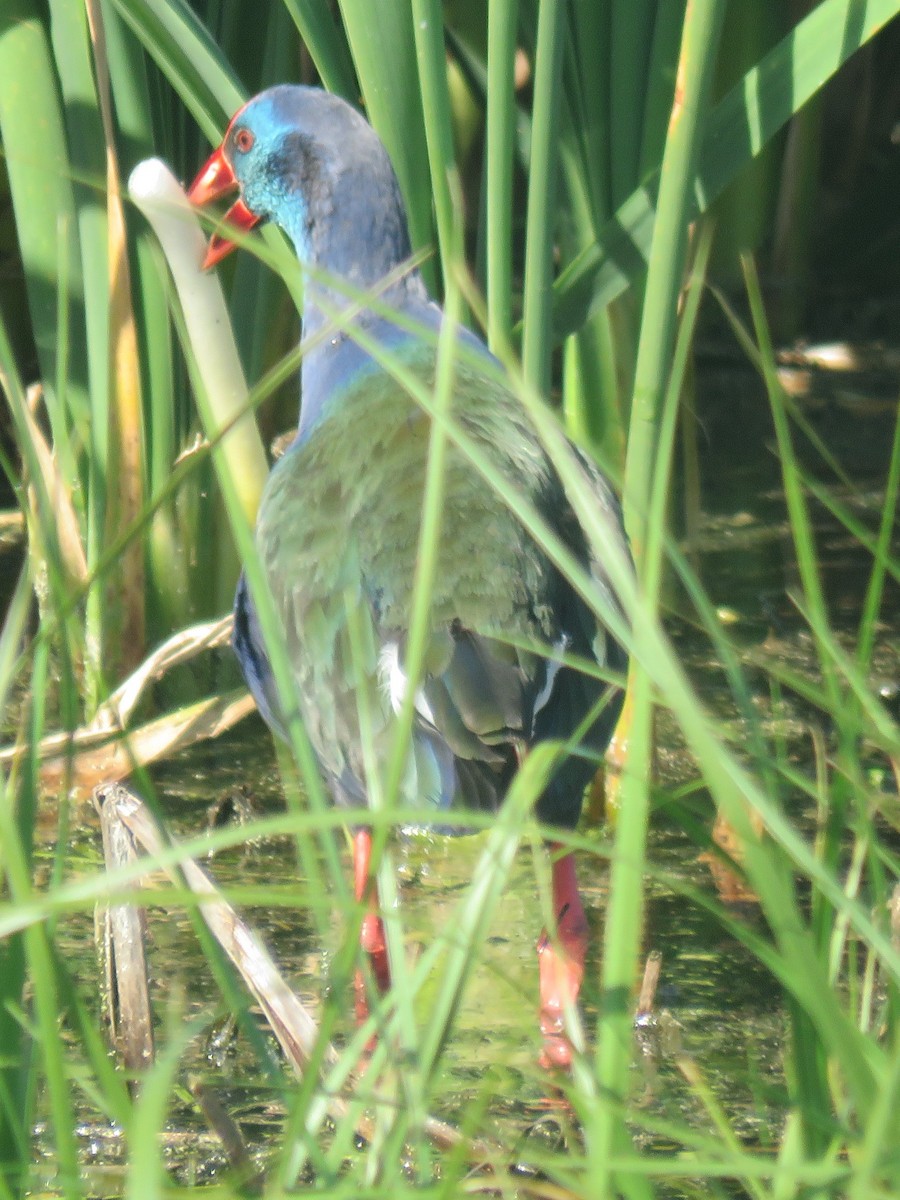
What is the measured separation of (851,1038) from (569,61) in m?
1.55

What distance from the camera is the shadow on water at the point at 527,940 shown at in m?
1.55

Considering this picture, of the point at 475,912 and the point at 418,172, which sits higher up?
the point at 418,172

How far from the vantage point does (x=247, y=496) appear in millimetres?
2229

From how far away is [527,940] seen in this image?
2.06 m

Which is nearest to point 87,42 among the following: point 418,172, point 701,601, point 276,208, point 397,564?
point 276,208

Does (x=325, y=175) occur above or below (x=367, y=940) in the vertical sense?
above

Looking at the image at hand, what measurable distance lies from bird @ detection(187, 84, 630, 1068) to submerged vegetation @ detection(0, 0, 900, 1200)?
8 cm

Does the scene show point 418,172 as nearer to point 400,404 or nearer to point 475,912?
point 400,404

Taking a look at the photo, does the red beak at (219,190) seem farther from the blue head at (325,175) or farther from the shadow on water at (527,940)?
the shadow on water at (527,940)

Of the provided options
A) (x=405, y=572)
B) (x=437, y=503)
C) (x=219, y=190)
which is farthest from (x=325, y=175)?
(x=437, y=503)

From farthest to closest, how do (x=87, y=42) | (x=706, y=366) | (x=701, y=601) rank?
(x=706, y=366) → (x=87, y=42) → (x=701, y=601)

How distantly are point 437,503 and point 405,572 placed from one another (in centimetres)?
82

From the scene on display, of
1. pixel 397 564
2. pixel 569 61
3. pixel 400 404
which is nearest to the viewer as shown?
pixel 397 564

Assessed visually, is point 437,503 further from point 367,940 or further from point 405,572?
point 367,940
